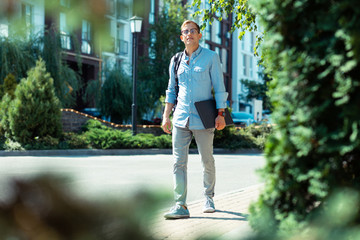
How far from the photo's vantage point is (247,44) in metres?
56.2

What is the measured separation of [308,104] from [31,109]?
14.7 metres

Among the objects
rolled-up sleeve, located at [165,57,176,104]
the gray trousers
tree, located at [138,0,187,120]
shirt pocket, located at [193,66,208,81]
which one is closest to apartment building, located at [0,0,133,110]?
the gray trousers

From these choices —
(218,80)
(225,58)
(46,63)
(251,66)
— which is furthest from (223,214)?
(251,66)

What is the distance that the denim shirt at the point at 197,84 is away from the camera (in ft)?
15.6

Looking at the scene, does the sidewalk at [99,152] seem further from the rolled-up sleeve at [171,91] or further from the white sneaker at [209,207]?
the white sneaker at [209,207]

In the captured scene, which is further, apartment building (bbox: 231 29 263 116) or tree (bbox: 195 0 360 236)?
apartment building (bbox: 231 29 263 116)

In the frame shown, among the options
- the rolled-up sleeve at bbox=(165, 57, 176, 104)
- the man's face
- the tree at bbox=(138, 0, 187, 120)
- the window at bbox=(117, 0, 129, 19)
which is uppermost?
the tree at bbox=(138, 0, 187, 120)

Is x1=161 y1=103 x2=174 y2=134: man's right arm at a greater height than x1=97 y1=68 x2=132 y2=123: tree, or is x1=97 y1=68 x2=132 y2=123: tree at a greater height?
x1=97 y1=68 x2=132 y2=123: tree

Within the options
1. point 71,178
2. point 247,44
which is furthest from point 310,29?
point 247,44

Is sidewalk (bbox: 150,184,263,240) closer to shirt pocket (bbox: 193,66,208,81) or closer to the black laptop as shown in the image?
the black laptop

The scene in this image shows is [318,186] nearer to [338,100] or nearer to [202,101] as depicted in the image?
[338,100]

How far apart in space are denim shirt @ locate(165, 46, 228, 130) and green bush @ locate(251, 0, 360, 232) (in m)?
2.60

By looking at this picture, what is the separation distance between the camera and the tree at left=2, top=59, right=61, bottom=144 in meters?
15.5

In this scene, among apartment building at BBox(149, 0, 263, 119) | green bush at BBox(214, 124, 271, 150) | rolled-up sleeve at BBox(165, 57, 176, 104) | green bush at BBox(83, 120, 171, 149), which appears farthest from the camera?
apartment building at BBox(149, 0, 263, 119)
